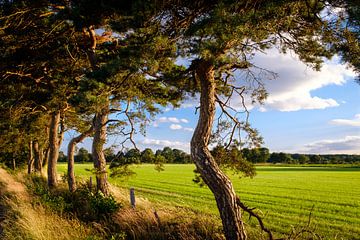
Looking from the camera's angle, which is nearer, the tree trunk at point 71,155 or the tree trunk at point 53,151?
the tree trunk at point 71,155

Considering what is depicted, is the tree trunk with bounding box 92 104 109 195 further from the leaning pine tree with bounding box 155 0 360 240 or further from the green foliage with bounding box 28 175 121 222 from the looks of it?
the leaning pine tree with bounding box 155 0 360 240

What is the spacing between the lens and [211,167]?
6.74 m

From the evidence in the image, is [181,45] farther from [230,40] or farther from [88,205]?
[88,205]

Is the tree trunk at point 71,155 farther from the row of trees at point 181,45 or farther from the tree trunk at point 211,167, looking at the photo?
the tree trunk at point 211,167

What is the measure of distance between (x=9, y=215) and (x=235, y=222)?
22.7 feet

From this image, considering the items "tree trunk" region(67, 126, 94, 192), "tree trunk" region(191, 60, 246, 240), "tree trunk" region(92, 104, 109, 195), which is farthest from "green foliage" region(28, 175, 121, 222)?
"tree trunk" region(191, 60, 246, 240)

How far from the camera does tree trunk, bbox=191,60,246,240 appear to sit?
6.50m

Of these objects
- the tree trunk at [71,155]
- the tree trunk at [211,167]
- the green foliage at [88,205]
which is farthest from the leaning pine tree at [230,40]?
the tree trunk at [71,155]

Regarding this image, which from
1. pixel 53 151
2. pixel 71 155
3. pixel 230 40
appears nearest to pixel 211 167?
pixel 230 40

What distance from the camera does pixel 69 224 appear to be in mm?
8453

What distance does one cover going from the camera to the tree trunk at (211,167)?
21.3 feet

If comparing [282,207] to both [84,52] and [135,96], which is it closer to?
[135,96]

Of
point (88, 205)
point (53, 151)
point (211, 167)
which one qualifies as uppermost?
point (53, 151)

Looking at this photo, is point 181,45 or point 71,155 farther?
point 71,155
